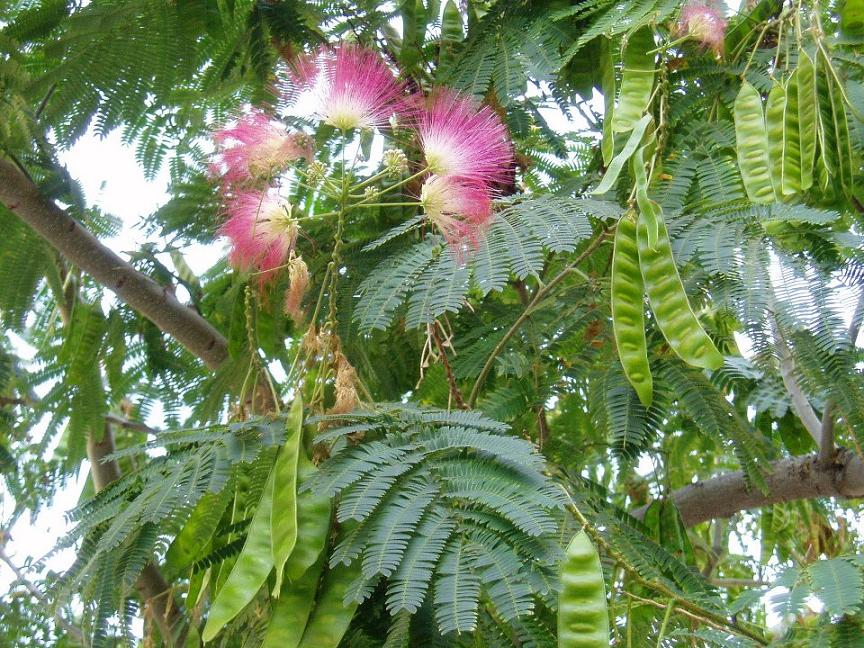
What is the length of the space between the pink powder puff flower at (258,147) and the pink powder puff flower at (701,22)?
1039mm

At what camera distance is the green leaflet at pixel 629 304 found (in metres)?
2.21

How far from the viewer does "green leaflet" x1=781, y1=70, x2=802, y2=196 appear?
7.84 ft

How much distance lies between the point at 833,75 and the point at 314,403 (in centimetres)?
140

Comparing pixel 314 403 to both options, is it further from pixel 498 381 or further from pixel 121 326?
pixel 121 326

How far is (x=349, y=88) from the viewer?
96.0 inches

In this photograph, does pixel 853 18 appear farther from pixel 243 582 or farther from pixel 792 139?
pixel 243 582

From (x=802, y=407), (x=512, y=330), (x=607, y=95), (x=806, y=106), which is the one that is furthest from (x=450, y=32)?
(x=802, y=407)

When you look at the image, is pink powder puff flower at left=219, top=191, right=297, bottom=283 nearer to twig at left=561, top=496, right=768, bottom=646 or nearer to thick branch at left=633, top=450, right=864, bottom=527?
twig at left=561, top=496, right=768, bottom=646

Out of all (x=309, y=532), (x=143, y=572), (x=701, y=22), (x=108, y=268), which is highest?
(x=701, y=22)

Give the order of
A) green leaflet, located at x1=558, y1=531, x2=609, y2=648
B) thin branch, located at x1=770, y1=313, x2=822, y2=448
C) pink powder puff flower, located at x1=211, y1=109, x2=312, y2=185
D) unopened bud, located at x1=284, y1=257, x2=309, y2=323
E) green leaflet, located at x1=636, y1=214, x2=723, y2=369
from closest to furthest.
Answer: green leaflet, located at x1=558, y1=531, x2=609, y2=648 → green leaflet, located at x1=636, y1=214, x2=723, y2=369 → unopened bud, located at x1=284, y1=257, x2=309, y2=323 → pink powder puff flower, located at x1=211, y1=109, x2=312, y2=185 → thin branch, located at x1=770, y1=313, x2=822, y2=448

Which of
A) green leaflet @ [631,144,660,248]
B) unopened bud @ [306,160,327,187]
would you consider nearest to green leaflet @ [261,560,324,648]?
unopened bud @ [306,160,327,187]

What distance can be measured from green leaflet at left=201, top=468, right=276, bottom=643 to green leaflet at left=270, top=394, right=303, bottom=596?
0.05 metres

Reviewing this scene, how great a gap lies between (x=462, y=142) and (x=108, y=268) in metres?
1.65

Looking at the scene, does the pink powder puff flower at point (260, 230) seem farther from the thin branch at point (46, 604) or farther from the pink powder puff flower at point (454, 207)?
the thin branch at point (46, 604)
